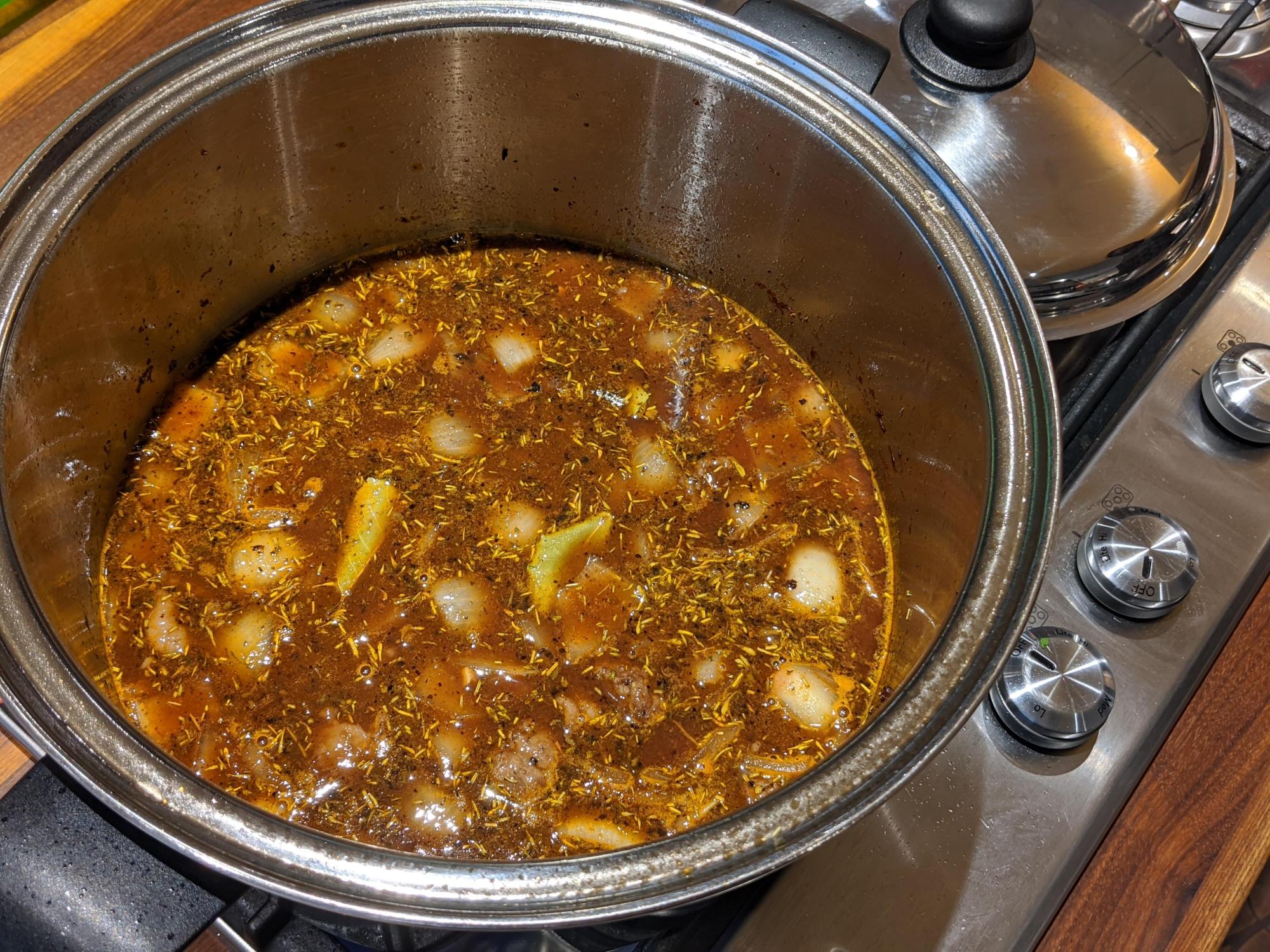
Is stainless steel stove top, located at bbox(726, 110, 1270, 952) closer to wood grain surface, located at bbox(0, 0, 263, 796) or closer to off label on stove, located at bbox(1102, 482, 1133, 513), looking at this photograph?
off label on stove, located at bbox(1102, 482, 1133, 513)

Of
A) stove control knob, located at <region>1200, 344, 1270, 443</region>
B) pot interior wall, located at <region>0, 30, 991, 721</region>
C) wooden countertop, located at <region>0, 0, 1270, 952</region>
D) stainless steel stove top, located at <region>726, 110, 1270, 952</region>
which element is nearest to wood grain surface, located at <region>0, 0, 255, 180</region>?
pot interior wall, located at <region>0, 30, 991, 721</region>

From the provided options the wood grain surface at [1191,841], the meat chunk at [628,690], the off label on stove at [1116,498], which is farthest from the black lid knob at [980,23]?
the meat chunk at [628,690]

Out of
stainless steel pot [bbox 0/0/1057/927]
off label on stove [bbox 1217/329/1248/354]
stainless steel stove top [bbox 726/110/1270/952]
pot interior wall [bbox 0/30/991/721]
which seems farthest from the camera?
off label on stove [bbox 1217/329/1248/354]

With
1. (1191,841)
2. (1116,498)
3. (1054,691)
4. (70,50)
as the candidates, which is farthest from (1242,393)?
(70,50)

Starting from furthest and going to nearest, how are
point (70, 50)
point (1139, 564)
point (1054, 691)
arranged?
point (70, 50)
point (1139, 564)
point (1054, 691)

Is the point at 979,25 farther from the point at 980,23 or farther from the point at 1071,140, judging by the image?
the point at 1071,140
